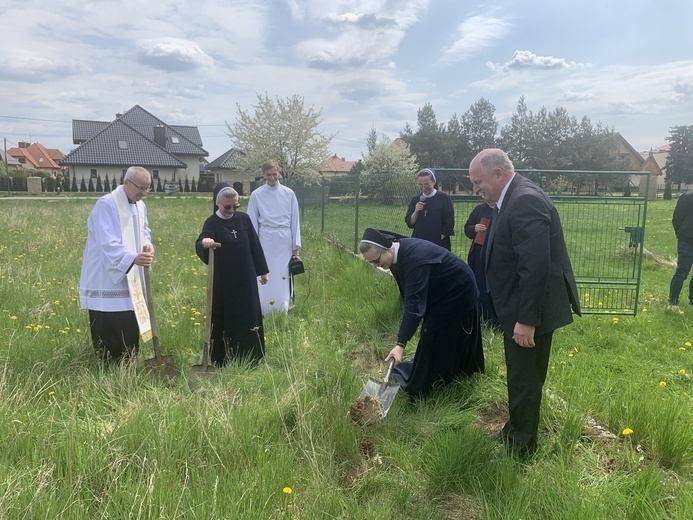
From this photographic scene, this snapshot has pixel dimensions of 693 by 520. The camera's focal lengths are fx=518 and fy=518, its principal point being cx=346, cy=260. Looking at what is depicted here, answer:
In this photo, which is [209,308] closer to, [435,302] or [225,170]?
[435,302]

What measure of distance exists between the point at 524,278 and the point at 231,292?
3.16 meters

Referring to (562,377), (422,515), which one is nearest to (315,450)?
(422,515)

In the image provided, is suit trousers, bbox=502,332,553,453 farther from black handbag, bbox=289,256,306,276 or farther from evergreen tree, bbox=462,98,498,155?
evergreen tree, bbox=462,98,498,155

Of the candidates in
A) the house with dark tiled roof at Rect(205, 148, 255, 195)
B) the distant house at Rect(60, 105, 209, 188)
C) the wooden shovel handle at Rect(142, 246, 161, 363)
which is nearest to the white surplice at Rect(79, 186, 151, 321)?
the wooden shovel handle at Rect(142, 246, 161, 363)

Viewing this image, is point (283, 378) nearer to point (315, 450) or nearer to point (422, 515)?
point (315, 450)

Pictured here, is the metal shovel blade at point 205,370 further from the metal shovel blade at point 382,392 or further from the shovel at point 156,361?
the metal shovel blade at point 382,392

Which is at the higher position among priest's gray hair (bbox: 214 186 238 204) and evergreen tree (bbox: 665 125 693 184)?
evergreen tree (bbox: 665 125 693 184)

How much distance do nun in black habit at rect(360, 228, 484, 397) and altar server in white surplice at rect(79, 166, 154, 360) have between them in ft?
6.40

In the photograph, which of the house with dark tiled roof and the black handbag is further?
the house with dark tiled roof

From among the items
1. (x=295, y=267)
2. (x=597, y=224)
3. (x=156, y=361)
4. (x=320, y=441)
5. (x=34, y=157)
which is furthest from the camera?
(x=34, y=157)

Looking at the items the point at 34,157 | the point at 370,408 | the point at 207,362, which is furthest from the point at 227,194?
the point at 34,157

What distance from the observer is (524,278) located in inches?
111

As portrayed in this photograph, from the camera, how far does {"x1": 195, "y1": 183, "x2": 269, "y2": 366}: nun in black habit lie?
512cm

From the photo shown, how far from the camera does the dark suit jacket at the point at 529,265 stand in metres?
2.82
